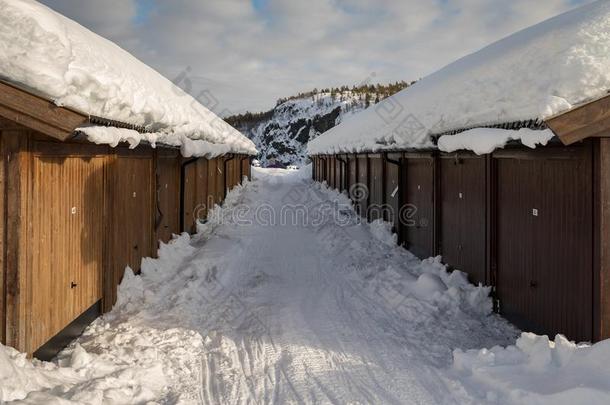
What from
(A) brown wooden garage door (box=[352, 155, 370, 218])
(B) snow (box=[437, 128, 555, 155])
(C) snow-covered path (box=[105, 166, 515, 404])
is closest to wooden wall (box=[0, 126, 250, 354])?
(C) snow-covered path (box=[105, 166, 515, 404])

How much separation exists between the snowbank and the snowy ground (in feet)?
0.04

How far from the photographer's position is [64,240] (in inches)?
230

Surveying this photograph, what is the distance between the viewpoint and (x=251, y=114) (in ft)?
353

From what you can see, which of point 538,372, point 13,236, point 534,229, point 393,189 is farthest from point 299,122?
point 538,372

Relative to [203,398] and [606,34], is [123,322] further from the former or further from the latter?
[606,34]

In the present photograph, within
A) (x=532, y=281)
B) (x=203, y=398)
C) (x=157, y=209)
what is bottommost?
(x=203, y=398)

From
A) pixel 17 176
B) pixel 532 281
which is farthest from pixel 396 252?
pixel 17 176

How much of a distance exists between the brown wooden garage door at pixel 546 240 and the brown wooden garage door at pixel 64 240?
5.50 m

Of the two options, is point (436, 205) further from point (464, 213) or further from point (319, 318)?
point (319, 318)

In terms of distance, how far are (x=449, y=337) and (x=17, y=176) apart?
5104mm

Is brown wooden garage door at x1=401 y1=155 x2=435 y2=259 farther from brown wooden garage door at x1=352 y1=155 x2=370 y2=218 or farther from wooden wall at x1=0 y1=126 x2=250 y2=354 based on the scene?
wooden wall at x1=0 y1=126 x2=250 y2=354

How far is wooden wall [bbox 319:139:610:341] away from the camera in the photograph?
5.20 metres
